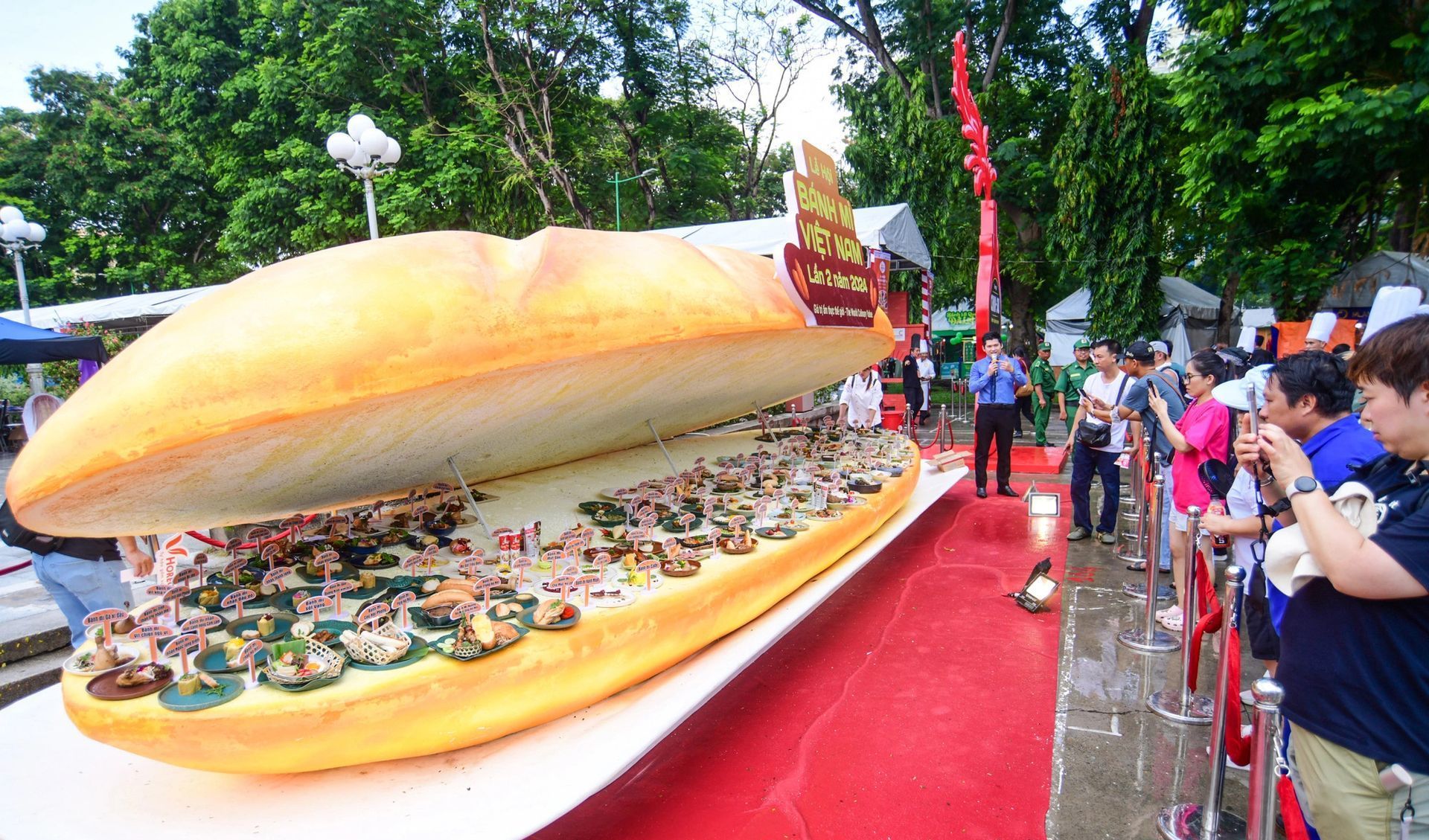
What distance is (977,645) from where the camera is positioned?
4199mm

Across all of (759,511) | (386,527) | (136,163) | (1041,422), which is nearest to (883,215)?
(1041,422)

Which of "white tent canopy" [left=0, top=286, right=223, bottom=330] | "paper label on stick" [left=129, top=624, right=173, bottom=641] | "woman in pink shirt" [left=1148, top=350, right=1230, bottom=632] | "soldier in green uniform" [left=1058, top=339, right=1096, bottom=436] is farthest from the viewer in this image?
"white tent canopy" [left=0, top=286, right=223, bottom=330]

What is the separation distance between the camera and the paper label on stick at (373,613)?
243 centimetres

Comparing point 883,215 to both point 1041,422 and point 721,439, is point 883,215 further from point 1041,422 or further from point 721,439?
point 721,439

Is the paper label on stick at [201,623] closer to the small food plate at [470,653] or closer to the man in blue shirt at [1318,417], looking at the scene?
the small food plate at [470,653]

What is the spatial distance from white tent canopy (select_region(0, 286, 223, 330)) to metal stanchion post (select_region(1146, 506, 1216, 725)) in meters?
17.8

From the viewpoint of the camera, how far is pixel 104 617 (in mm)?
2443

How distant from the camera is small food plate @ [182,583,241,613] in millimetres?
2711

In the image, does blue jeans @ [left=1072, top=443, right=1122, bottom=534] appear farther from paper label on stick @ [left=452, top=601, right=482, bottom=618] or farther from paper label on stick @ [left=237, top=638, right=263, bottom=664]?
paper label on stick @ [left=237, top=638, right=263, bottom=664]

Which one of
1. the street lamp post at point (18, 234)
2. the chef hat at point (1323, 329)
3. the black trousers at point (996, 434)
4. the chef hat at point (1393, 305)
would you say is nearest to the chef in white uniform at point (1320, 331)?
the chef hat at point (1323, 329)

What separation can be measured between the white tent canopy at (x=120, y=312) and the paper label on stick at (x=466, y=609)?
16.1m

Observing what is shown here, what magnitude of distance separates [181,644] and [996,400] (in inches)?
286

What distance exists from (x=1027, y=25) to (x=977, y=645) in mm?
19649

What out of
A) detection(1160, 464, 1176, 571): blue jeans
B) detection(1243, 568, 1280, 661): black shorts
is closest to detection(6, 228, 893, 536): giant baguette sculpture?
detection(1243, 568, 1280, 661): black shorts
